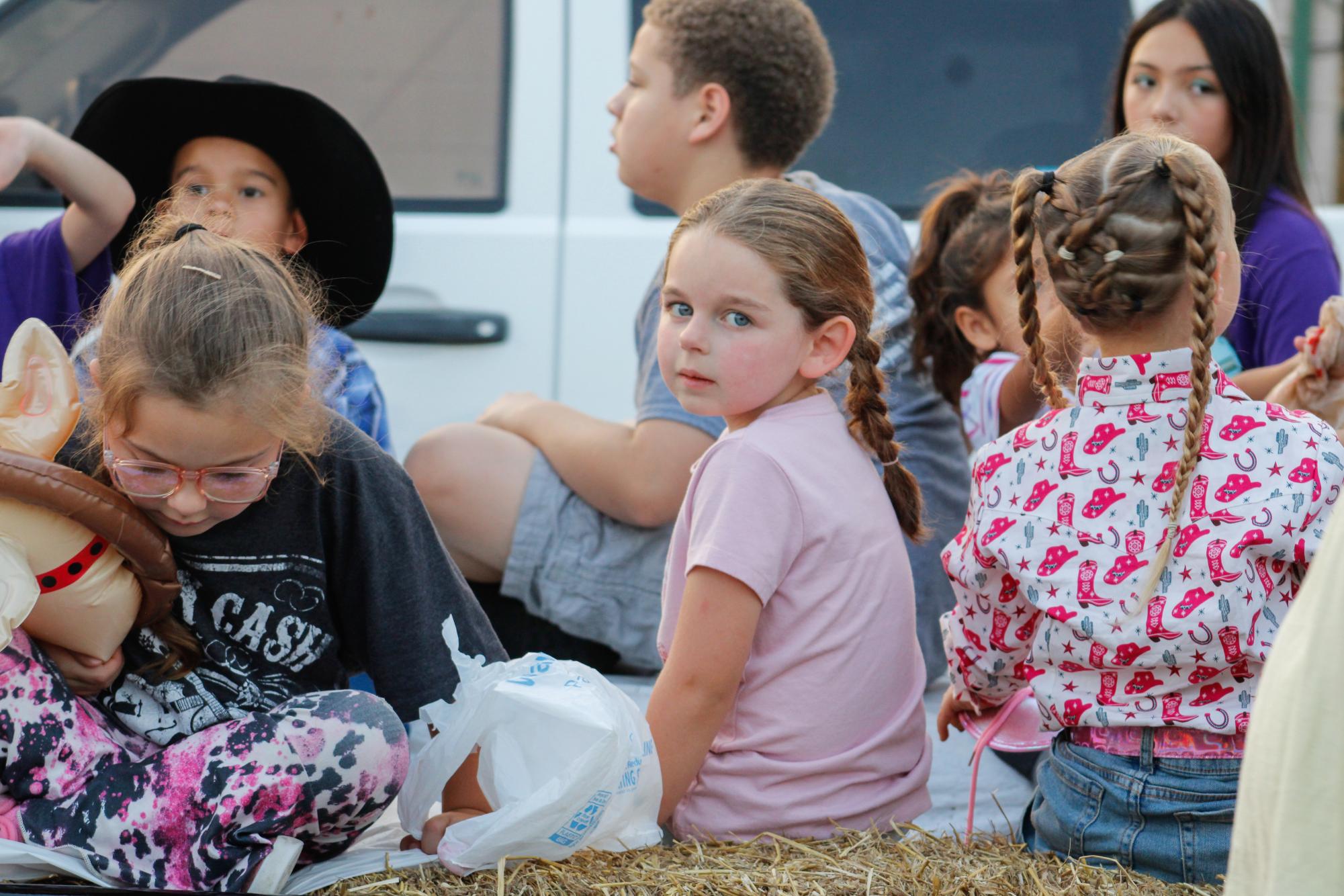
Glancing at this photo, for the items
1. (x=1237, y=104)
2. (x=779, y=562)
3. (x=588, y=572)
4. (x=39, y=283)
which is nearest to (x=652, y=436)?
(x=588, y=572)

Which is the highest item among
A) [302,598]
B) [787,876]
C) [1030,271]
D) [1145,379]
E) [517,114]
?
[517,114]

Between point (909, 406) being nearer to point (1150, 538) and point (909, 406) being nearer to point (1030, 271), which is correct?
point (1030, 271)

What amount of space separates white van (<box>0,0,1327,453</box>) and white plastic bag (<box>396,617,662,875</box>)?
127 cm

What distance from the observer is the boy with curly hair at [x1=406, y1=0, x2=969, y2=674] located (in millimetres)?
2756

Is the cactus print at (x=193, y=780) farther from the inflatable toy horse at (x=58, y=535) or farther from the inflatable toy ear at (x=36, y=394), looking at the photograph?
the inflatable toy ear at (x=36, y=394)

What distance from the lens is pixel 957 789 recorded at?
2.51 m

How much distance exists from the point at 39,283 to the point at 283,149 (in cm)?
52

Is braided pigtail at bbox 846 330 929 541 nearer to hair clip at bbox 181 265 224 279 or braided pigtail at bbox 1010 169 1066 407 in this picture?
braided pigtail at bbox 1010 169 1066 407

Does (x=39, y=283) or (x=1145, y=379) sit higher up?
(x=1145, y=379)

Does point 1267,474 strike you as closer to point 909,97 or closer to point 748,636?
point 748,636

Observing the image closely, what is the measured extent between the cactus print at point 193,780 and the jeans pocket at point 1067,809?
89 cm

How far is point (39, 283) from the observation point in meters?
2.72

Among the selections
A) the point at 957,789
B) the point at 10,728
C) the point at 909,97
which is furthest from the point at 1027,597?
the point at 909,97

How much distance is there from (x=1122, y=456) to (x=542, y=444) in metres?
1.25
